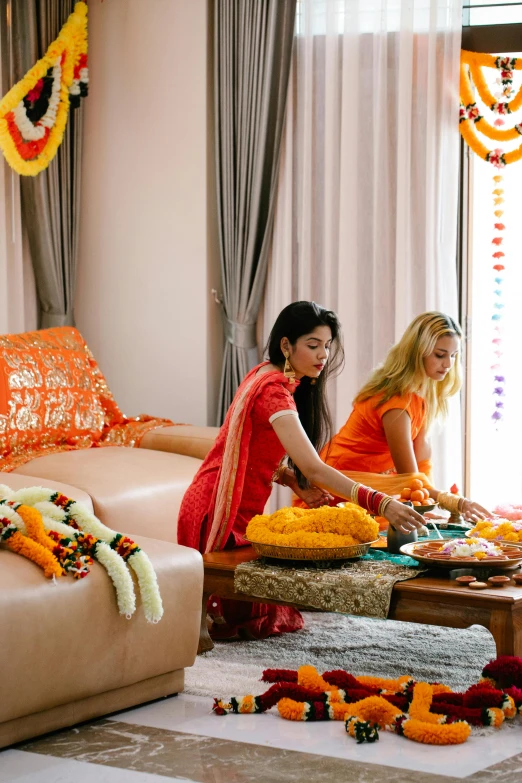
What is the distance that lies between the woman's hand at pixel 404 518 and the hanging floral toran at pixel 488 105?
2.57 meters

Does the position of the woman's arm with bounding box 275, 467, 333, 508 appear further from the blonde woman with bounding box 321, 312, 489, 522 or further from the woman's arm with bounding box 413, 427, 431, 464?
the woman's arm with bounding box 413, 427, 431, 464

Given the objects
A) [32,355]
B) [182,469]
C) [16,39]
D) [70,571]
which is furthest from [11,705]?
[16,39]

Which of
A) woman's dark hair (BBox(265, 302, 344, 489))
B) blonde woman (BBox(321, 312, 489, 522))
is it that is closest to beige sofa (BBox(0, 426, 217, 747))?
woman's dark hair (BBox(265, 302, 344, 489))

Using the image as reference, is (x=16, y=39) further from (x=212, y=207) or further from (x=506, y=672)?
(x=506, y=672)

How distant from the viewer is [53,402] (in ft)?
13.9

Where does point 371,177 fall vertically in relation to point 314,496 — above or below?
above

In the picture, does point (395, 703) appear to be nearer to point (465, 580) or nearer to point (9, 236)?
point (465, 580)

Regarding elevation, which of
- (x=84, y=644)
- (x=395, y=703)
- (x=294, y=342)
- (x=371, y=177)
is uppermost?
(x=371, y=177)

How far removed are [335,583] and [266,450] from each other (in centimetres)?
71

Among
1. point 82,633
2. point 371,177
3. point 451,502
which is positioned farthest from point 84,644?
Result: point 371,177

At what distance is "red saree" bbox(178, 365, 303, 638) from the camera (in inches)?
118

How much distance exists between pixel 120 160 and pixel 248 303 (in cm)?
102

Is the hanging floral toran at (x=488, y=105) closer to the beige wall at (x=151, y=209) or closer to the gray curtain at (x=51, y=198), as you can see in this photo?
the beige wall at (x=151, y=209)

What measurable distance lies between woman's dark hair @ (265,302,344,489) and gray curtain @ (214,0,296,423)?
185cm
